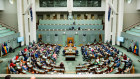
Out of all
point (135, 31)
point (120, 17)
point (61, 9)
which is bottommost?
point (135, 31)

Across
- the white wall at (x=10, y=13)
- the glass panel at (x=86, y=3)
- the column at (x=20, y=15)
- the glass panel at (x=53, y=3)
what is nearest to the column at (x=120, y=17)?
the glass panel at (x=86, y=3)

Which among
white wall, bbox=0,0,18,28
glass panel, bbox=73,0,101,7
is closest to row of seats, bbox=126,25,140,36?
glass panel, bbox=73,0,101,7

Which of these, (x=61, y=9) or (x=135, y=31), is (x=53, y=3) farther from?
(x=135, y=31)

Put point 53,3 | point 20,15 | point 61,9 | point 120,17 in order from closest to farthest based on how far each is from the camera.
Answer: point 120,17 < point 20,15 < point 61,9 < point 53,3

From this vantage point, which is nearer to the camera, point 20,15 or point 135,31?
point 135,31

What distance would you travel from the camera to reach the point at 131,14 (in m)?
25.2

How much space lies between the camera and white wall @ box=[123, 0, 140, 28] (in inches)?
982

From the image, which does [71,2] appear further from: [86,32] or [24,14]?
[24,14]

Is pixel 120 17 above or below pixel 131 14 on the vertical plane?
below

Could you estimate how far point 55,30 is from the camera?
29.4 metres

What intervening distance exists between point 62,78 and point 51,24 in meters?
26.1

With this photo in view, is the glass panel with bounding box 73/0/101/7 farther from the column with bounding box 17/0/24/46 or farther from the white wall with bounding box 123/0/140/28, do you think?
the column with bounding box 17/0/24/46

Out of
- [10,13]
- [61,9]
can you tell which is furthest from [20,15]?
[61,9]

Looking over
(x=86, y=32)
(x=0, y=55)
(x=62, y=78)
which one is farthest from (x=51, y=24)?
(x=62, y=78)
